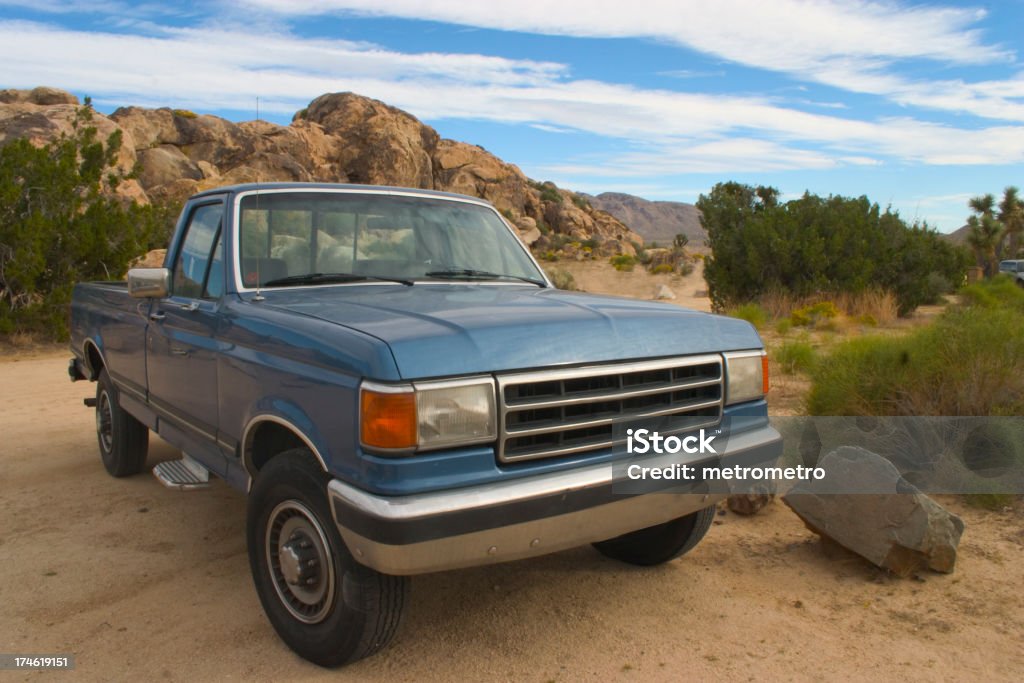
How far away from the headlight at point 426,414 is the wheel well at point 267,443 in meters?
0.82

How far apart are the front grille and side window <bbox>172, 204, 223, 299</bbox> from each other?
1.90 m

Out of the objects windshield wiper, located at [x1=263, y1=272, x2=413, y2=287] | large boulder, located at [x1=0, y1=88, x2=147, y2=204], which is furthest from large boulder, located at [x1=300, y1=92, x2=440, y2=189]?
windshield wiper, located at [x1=263, y1=272, x2=413, y2=287]

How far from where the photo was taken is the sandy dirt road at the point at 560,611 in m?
3.17

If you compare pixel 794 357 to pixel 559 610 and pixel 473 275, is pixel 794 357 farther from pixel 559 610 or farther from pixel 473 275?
pixel 559 610

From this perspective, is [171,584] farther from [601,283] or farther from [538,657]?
[601,283]

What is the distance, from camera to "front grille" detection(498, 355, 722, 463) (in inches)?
111

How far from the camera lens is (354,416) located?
2.70m

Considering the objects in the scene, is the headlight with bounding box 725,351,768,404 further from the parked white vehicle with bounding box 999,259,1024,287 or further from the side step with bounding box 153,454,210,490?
the parked white vehicle with bounding box 999,259,1024,287

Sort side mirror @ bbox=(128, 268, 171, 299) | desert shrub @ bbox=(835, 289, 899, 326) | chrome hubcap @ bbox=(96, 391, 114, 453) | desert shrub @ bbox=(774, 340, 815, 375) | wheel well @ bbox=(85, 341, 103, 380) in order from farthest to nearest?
desert shrub @ bbox=(835, 289, 899, 326) < desert shrub @ bbox=(774, 340, 815, 375) < wheel well @ bbox=(85, 341, 103, 380) < chrome hubcap @ bbox=(96, 391, 114, 453) < side mirror @ bbox=(128, 268, 171, 299)

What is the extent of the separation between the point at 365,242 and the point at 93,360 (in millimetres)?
3092

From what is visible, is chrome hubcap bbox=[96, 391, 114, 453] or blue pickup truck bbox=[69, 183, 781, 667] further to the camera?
chrome hubcap bbox=[96, 391, 114, 453]

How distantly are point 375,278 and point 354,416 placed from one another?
150cm

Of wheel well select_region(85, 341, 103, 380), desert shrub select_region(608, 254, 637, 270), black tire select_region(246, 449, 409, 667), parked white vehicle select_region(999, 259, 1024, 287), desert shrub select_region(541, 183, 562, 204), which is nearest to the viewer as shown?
black tire select_region(246, 449, 409, 667)

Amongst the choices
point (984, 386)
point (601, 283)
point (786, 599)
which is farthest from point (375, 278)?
point (601, 283)
